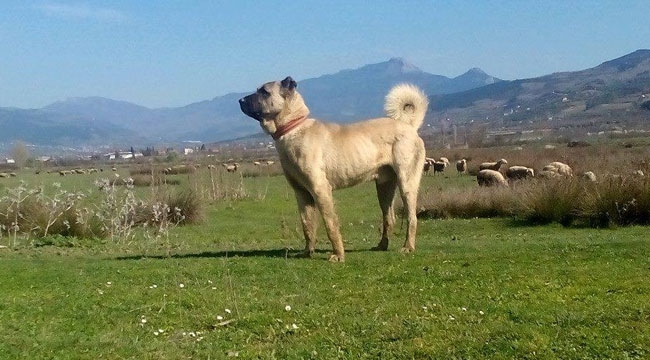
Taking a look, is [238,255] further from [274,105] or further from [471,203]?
[471,203]

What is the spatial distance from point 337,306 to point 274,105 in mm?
4376

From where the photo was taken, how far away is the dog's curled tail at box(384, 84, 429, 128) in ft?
42.8

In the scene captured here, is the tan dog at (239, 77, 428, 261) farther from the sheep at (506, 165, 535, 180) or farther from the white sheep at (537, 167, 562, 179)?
the sheep at (506, 165, 535, 180)

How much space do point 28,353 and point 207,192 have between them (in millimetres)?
32077

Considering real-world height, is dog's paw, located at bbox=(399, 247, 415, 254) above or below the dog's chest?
below

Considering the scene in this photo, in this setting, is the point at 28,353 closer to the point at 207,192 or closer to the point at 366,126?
the point at 366,126

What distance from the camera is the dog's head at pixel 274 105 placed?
1145 centimetres

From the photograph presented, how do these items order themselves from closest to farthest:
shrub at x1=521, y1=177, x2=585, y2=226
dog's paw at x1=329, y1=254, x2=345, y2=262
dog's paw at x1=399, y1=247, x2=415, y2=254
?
dog's paw at x1=329, y1=254, x2=345, y2=262, dog's paw at x1=399, y1=247, x2=415, y2=254, shrub at x1=521, y1=177, x2=585, y2=226

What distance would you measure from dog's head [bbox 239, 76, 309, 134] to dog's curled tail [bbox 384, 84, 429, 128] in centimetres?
203

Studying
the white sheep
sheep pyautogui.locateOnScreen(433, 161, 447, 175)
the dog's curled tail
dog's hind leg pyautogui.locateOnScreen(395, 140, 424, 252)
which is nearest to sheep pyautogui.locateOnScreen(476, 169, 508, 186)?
the white sheep

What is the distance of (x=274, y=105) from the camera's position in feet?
37.6

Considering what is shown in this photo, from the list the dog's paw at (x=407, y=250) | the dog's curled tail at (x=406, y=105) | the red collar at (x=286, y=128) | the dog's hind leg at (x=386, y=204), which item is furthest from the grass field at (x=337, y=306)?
the dog's curled tail at (x=406, y=105)

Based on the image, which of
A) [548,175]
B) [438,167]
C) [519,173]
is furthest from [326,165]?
[438,167]

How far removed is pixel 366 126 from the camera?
12195 mm
